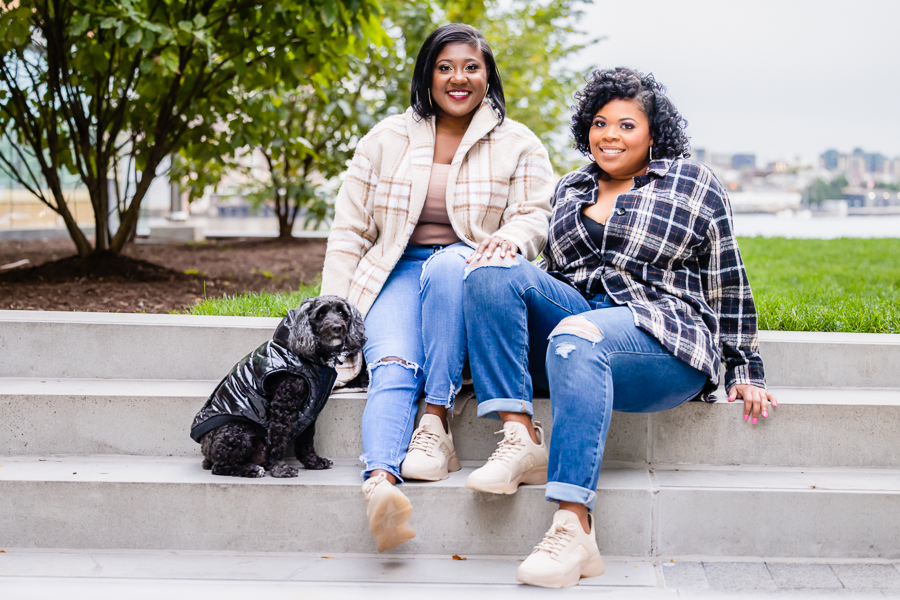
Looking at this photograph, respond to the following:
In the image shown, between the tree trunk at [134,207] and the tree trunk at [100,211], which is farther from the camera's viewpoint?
the tree trunk at [134,207]

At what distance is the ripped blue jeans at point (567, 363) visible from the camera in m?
2.20

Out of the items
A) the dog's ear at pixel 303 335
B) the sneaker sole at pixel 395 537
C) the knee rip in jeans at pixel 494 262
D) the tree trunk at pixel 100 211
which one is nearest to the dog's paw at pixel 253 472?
the dog's ear at pixel 303 335

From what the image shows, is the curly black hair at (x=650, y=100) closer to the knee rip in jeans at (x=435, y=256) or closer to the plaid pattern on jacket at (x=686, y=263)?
the plaid pattern on jacket at (x=686, y=263)

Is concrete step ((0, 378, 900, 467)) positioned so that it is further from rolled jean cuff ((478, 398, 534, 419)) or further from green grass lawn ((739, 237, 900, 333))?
green grass lawn ((739, 237, 900, 333))

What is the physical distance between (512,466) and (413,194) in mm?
1122

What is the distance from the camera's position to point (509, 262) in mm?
2436

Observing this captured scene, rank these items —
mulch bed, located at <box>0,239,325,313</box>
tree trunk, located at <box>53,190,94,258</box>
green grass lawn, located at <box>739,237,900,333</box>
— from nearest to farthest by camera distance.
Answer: green grass lawn, located at <box>739,237,900,333</box>
mulch bed, located at <box>0,239,325,313</box>
tree trunk, located at <box>53,190,94,258</box>

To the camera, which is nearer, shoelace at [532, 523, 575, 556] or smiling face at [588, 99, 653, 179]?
shoelace at [532, 523, 575, 556]

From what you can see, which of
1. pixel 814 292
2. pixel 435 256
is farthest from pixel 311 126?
pixel 435 256

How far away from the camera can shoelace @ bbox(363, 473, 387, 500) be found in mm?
2246

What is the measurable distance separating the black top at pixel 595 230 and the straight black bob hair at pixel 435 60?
2.03 feet

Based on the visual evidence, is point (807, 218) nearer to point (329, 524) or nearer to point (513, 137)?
point (513, 137)

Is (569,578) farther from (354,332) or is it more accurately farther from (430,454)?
(354,332)

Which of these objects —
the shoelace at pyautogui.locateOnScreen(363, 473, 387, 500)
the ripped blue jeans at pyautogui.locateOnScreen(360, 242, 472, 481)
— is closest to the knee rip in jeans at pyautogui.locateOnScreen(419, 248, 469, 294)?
the ripped blue jeans at pyautogui.locateOnScreen(360, 242, 472, 481)
